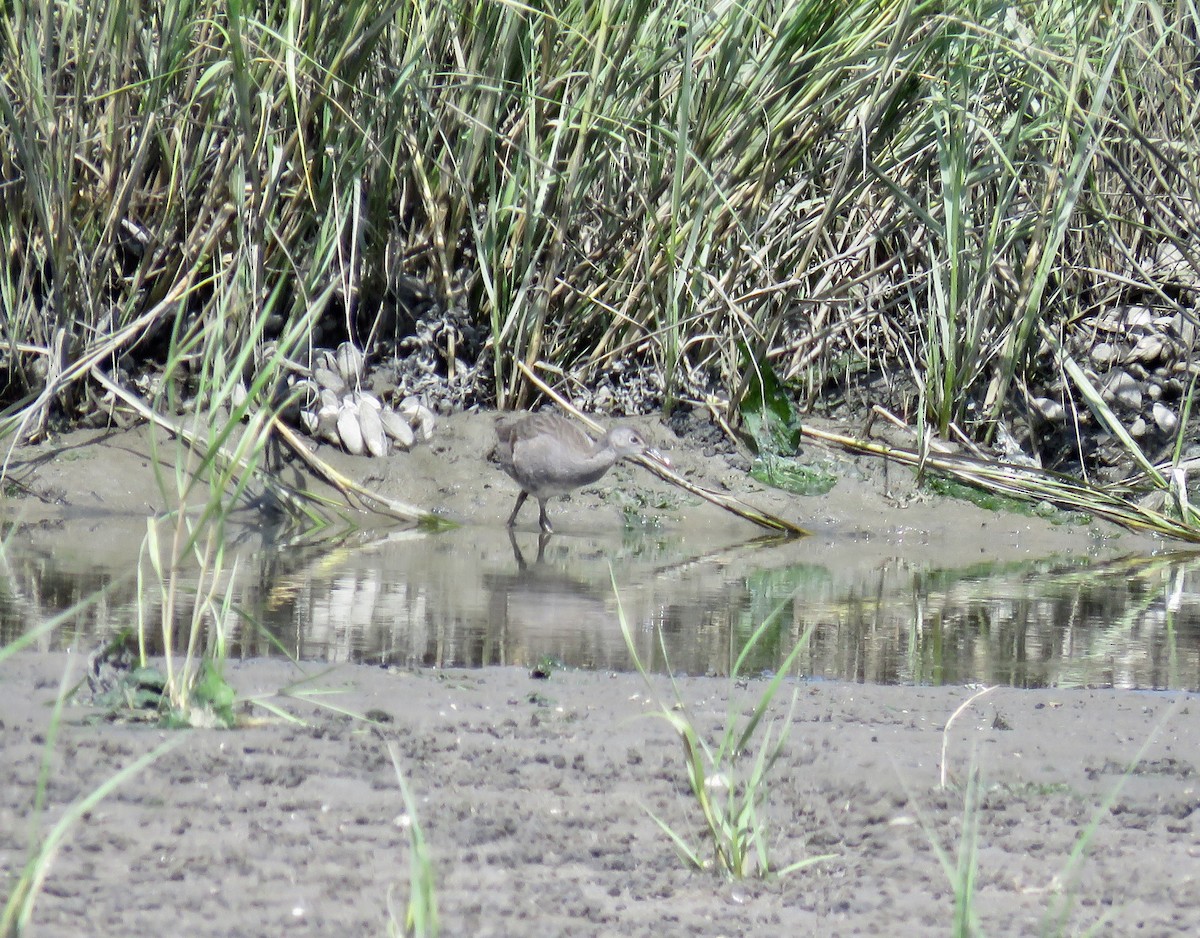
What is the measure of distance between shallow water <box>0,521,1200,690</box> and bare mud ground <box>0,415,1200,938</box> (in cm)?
31

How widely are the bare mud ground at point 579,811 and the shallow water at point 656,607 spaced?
0.31 meters

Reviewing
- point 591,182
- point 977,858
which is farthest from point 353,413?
point 977,858

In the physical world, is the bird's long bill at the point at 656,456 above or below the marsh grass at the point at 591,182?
below

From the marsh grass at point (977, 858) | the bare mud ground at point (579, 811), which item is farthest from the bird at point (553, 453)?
the marsh grass at point (977, 858)

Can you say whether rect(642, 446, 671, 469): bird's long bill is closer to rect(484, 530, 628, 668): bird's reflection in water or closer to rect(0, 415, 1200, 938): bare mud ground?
rect(484, 530, 628, 668): bird's reflection in water

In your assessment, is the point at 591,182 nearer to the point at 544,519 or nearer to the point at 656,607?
the point at 544,519

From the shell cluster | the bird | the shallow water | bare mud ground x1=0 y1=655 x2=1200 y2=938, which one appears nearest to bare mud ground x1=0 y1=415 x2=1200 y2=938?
bare mud ground x1=0 y1=655 x2=1200 y2=938

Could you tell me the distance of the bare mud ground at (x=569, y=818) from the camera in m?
2.03

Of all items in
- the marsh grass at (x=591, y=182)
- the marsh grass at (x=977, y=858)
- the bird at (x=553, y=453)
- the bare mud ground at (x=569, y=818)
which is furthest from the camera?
the bird at (x=553, y=453)

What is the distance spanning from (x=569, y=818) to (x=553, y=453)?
3879mm

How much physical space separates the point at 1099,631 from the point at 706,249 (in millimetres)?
2695

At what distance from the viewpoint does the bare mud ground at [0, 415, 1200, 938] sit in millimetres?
2031

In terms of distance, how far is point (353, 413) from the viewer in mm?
6559

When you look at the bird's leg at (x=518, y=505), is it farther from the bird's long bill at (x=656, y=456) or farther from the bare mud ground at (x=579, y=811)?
the bare mud ground at (x=579, y=811)
